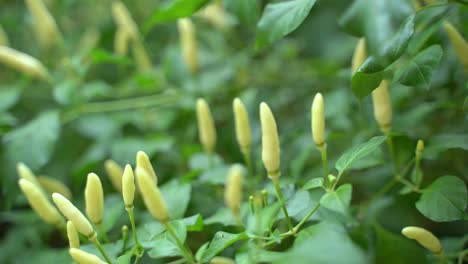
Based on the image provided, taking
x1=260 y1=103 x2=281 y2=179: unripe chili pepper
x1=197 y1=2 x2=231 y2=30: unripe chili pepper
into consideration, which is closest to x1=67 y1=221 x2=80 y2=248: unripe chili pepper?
x1=260 y1=103 x2=281 y2=179: unripe chili pepper

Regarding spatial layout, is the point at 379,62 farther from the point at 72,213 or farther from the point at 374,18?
the point at 72,213

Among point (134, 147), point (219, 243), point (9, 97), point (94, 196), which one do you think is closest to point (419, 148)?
point (219, 243)

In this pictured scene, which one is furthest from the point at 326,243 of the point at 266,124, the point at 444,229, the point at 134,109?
the point at 134,109

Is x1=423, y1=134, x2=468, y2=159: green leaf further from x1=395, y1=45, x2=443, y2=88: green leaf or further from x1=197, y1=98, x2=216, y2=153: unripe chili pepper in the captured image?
x1=197, y1=98, x2=216, y2=153: unripe chili pepper

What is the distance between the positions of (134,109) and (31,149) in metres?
0.29

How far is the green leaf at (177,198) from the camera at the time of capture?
66 cm

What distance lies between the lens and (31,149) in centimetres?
84

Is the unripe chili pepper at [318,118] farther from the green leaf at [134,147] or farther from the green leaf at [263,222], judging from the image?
the green leaf at [134,147]

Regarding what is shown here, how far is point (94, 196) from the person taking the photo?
0.57m

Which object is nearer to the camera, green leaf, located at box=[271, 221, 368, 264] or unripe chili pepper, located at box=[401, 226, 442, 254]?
green leaf, located at box=[271, 221, 368, 264]

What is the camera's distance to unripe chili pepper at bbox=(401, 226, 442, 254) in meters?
0.53

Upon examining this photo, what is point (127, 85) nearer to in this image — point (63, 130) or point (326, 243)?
point (63, 130)

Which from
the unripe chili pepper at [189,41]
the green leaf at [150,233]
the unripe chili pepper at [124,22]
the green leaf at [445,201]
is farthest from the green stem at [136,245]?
the unripe chili pepper at [124,22]

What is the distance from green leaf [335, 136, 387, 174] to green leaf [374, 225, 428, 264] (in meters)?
0.13
